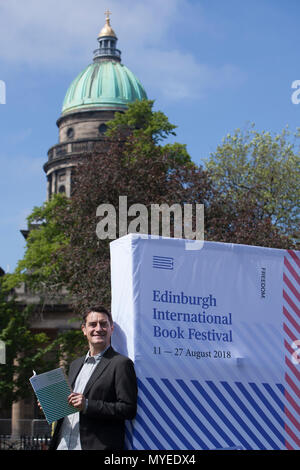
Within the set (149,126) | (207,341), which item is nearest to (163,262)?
(207,341)

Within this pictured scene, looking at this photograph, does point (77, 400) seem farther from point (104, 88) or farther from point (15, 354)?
point (104, 88)

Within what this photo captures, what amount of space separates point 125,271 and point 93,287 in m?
16.7

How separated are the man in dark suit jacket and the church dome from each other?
61.7 m

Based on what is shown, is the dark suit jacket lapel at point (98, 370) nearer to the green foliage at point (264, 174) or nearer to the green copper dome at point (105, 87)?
the green foliage at point (264, 174)

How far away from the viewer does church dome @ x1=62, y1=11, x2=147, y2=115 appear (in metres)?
68.8

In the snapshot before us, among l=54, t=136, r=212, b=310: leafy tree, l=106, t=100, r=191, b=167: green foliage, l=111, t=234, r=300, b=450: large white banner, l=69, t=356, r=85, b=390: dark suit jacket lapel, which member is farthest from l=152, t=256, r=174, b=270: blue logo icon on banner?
l=106, t=100, r=191, b=167: green foliage

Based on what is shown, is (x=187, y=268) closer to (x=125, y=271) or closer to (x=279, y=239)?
(x=125, y=271)

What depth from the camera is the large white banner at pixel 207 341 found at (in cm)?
685

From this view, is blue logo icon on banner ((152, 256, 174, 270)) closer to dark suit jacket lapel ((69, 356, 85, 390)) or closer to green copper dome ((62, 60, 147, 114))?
dark suit jacket lapel ((69, 356, 85, 390))

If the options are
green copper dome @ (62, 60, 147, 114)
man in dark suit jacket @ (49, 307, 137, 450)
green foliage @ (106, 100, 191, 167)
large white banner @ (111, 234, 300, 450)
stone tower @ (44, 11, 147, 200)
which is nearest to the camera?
man in dark suit jacket @ (49, 307, 137, 450)

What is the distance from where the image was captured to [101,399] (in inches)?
257

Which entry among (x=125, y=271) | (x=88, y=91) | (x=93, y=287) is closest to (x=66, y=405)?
(x=125, y=271)

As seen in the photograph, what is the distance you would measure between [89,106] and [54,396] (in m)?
65.2

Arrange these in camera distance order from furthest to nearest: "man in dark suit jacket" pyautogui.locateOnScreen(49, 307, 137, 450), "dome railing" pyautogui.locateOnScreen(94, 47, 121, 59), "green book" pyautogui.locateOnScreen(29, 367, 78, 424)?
"dome railing" pyautogui.locateOnScreen(94, 47, 121, 59) < "green book" pyautogui.locateOnScreen(29, 367, 78, 424) < "man in dark suit jacket" pyautogui.locateOnScreen(49, 307, 137, 450)
